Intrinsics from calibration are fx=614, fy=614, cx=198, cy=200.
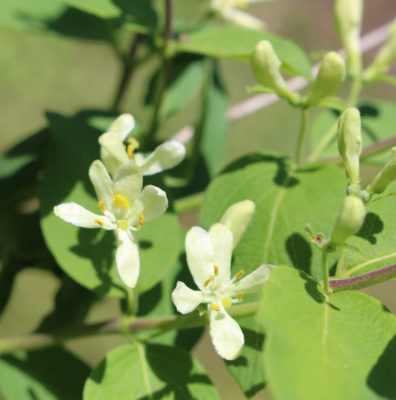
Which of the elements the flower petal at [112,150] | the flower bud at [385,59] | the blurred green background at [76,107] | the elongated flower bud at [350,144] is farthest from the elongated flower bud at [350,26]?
the blurred green background at [76,107]

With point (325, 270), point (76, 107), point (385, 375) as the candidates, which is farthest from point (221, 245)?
point (76, 107)

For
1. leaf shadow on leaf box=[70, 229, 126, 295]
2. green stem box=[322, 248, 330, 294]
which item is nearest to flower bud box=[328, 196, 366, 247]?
green stem box=[322, 248, 330, 294]

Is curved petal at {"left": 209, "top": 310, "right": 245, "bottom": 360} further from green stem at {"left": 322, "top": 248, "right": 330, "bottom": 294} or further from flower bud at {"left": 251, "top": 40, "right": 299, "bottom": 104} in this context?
flower bud at {"left": 251, "top": 40, "right": 299, "bottom": 104}

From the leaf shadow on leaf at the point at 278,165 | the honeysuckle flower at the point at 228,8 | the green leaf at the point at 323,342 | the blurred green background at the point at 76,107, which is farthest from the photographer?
the blurred green background at the point at 76,107

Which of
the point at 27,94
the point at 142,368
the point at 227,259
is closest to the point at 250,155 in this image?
the point at 227,259

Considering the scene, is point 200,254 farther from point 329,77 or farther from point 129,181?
point 329,77

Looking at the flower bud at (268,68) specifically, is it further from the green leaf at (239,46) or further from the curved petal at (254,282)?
the curved petal at (254,282)
